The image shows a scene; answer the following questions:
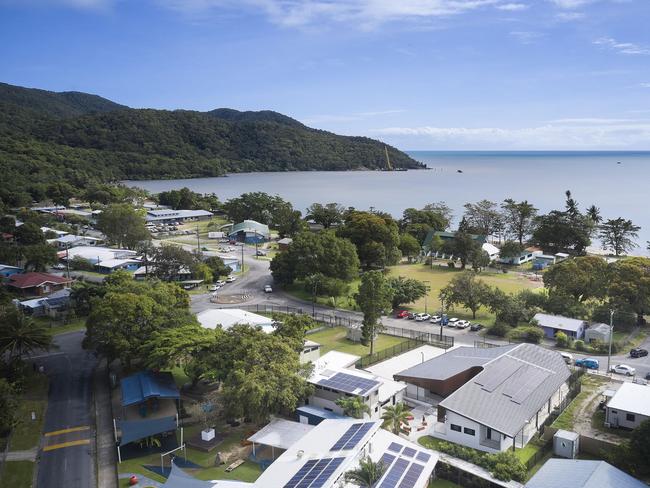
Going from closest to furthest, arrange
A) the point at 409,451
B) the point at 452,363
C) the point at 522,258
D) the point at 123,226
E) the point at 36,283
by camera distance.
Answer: the point at 409,451 → the point at 452,363 → the point at 36,283 → the point at 522,258 → the point at 123,226

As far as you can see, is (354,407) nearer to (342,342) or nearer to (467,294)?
(342,342)

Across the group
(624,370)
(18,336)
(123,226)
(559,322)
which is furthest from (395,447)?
(123,226)

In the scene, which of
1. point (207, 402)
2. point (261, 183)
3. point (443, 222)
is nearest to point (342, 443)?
point (207, 402)

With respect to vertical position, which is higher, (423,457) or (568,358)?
(423,457)

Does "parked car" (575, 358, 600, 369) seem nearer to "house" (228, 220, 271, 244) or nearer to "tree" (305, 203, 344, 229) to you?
"house" (228, 220, 271, 244)

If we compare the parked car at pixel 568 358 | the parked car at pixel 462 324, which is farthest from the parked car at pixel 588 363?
the parked car at pixel 462 324

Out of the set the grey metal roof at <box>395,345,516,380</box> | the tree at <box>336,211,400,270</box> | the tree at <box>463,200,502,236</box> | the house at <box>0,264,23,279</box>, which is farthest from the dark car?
the house at <box>0,264,23,279</box>

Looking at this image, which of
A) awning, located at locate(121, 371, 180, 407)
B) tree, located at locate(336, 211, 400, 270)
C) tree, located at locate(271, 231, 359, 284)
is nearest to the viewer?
awning, located at locate(121, 371, 180, 407)

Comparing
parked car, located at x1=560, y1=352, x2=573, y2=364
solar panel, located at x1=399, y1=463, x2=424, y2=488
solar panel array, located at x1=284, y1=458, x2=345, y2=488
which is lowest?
parked car, located at x1=560, y1=352, x2=573, y2=364
